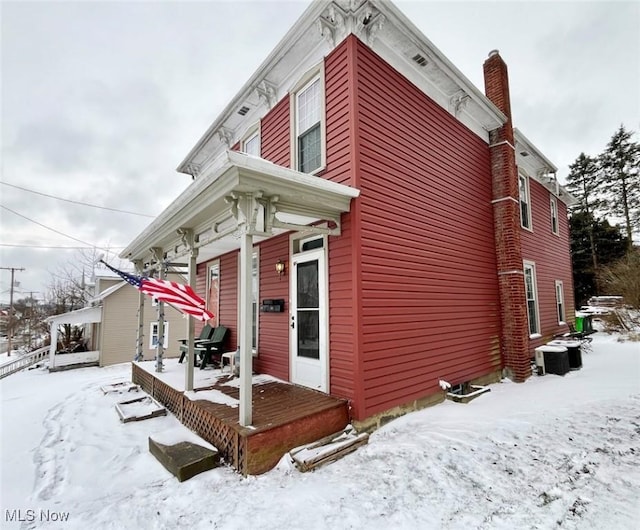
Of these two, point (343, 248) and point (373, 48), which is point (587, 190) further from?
point (343, 248)

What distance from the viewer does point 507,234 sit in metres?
7.21

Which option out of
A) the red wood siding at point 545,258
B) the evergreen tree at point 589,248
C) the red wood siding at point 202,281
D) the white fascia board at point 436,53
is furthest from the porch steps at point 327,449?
the evergreen tree at point 589,248

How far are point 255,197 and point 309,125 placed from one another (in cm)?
261

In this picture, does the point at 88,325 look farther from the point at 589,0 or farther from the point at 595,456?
the point at 589,0

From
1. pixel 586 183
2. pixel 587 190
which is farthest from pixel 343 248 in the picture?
pixel 586 183

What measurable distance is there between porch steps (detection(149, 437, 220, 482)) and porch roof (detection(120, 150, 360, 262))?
2510 mm

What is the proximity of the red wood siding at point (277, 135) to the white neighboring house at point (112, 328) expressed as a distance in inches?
451

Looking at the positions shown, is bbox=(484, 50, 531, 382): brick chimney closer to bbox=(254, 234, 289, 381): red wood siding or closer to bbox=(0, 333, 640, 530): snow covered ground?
bbox=(0, 333, 640, 530): snow covered ground

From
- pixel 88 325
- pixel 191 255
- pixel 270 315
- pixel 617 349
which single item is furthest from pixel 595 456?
pixel 88 325

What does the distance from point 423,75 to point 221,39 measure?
7.60 metres

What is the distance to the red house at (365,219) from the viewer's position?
13.9ft

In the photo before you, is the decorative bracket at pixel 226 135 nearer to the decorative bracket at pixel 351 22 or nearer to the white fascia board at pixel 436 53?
the decorative bracket at pixel 351 22

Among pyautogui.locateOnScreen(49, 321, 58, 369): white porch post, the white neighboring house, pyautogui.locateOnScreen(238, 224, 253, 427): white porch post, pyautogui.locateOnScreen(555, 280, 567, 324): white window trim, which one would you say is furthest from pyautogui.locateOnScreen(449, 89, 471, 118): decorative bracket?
pyautogui.locateOnScreen(49, 321, 58, 369): white porch post

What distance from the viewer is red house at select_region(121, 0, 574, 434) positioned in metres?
4.23
